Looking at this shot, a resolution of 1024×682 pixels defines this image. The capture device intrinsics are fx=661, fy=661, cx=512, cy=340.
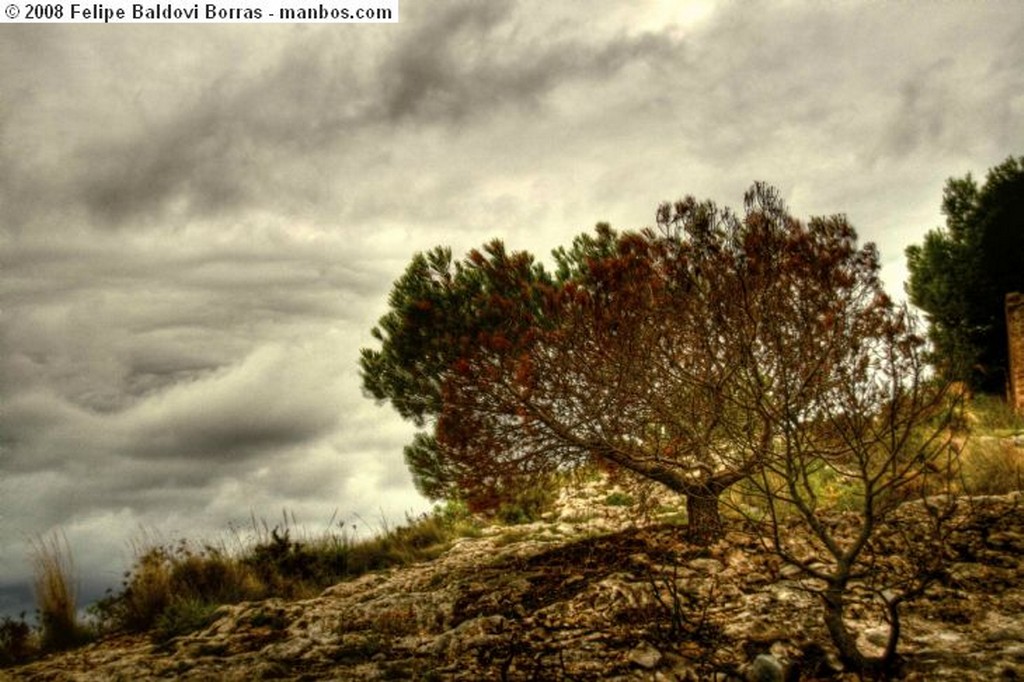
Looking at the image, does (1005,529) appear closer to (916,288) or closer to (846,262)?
(846,262)

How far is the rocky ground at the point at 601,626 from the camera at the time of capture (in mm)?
3500

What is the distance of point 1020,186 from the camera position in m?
15.2

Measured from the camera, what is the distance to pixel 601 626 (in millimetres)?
4184

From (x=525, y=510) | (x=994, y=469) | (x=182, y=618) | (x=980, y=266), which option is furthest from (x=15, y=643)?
(x=980, y=266)

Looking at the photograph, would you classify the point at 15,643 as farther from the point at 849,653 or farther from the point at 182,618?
the point at 849,653

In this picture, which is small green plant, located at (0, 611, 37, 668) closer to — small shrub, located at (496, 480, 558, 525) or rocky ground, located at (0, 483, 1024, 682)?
rocky ground, located at (0, 483, 1024, 682)

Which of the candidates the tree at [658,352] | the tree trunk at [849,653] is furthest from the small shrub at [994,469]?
the tree trunk at [849,653]

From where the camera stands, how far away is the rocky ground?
3.50 metres

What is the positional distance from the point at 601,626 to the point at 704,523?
6.87 ft

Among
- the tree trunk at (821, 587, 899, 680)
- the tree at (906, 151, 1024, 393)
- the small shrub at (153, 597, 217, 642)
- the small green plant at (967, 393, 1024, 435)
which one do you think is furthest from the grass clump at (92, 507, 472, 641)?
the tree at (906, 151, 1024, 393)

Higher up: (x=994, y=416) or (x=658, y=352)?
(x=658, y=352)

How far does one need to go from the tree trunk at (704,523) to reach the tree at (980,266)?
11487 millimetres

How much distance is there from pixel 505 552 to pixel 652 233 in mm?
3716

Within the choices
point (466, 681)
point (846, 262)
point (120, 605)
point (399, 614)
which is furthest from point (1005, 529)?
point (120, 605)
